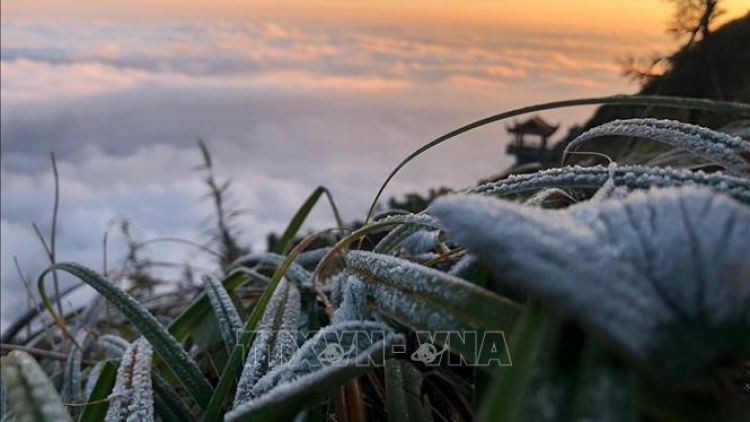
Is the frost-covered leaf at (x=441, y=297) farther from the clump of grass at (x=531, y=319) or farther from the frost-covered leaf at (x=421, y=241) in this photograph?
the frost-covered leaf at (x=421, y=241)

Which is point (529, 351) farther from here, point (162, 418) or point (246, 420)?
point (162, 418)

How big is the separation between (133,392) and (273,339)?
0.08 metres

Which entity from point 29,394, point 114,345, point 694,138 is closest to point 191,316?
point 114,345

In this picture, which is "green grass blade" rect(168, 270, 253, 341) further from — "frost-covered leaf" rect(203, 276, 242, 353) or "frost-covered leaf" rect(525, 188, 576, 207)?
"frost-covered leaf" rect(525, 188, 576, 207)

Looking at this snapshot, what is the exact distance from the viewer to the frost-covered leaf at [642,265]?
0.15m

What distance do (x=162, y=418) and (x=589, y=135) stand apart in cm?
29

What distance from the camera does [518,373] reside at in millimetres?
177

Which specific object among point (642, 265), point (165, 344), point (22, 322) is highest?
point (642, 265)

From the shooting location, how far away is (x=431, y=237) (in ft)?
1.41

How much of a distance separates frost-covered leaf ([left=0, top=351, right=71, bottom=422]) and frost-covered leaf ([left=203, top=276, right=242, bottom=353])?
157mm

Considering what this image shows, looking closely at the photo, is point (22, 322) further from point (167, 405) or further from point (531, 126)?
point (531, 126)

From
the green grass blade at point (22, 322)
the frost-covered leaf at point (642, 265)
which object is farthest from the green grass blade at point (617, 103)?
the green grass blade at point (22, 322)

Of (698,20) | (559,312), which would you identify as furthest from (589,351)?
(698,20)

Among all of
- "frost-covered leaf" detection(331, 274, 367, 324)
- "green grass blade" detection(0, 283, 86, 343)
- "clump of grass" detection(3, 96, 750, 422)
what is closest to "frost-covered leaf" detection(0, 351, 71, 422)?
"clump of grass" detection(3, 96, 750, 422)
